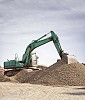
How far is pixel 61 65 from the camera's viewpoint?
3177 centimetres

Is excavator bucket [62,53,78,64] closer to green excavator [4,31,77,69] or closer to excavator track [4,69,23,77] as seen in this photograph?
green excavator [4,31,77,69]

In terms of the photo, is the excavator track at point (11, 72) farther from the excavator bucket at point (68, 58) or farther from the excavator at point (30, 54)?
the excavator bucket at point (68, 58)

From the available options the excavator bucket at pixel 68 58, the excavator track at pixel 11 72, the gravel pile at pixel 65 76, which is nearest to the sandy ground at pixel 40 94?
the gravel pile at pixel 65 76

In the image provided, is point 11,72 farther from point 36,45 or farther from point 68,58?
point 68,58

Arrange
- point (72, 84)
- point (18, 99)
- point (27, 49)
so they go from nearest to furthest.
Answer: point (18, 99) < point (72, 84) < point (27, 49)

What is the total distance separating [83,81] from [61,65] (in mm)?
5438

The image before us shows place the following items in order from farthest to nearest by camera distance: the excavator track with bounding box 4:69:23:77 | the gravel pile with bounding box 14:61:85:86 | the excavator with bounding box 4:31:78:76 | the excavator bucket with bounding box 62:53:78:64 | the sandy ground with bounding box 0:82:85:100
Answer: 1. the excavator track with bounding box 4:69:23:77
2. the excavator with bounding box 4:31:78:76
3. the excavator bucket with bounding box 62:53:78:64
4. the gravel pile with bounding box 14:61:85:86
5. the sandy ground with bounding box 0:82:85:100

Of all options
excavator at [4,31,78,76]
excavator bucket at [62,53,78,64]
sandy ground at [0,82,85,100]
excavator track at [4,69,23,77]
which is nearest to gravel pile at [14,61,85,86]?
excavator bucket at [62,53,78,64]

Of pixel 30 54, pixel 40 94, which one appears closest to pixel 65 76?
pixel 40 94

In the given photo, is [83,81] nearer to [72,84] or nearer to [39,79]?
[72,84]

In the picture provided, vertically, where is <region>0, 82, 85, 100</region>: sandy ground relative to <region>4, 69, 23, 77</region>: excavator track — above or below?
below

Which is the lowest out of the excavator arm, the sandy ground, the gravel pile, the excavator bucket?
the sandy ground

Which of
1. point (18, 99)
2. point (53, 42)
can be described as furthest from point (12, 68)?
point (18, 99)

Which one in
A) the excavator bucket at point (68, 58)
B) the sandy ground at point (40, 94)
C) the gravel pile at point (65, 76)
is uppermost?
the excavator bucket at point (68, 58)
